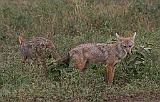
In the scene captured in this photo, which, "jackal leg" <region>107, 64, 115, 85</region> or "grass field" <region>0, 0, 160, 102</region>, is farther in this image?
"jackal leg" <region>107, 64, 115, 85</region>

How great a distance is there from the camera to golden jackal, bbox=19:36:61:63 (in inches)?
368

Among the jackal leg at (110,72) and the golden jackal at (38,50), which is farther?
the golden jackal at (38,50)

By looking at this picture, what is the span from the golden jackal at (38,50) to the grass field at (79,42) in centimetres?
22

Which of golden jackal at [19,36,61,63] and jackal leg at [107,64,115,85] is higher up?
golden jackal at [19,36,61,63]

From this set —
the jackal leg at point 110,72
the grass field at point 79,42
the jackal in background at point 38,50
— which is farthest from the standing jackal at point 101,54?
the jackal in background at point 38,50

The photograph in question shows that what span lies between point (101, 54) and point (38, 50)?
140 cm

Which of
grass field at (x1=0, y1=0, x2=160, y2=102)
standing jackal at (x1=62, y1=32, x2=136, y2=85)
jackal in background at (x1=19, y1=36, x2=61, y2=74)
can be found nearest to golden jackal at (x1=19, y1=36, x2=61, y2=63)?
jackal in background at (x1=19, y1=36, x2=61, y2=74)

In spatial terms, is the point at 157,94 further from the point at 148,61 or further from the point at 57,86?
the point at 57,86

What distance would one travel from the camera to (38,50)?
9539 millimetres

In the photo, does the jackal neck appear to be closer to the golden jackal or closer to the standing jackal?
the standing jackal

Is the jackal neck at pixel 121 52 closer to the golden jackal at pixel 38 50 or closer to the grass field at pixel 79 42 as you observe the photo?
the grass field at pixel 79 42

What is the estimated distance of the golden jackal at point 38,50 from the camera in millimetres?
9352

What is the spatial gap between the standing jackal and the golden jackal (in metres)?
0.43

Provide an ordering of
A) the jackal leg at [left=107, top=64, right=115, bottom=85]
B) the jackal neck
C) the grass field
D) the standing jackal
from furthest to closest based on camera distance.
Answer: the jackal neck
the standing jackal
the jackal leg at [left=107, top=64, right=115, bottom=85]
the grass field
